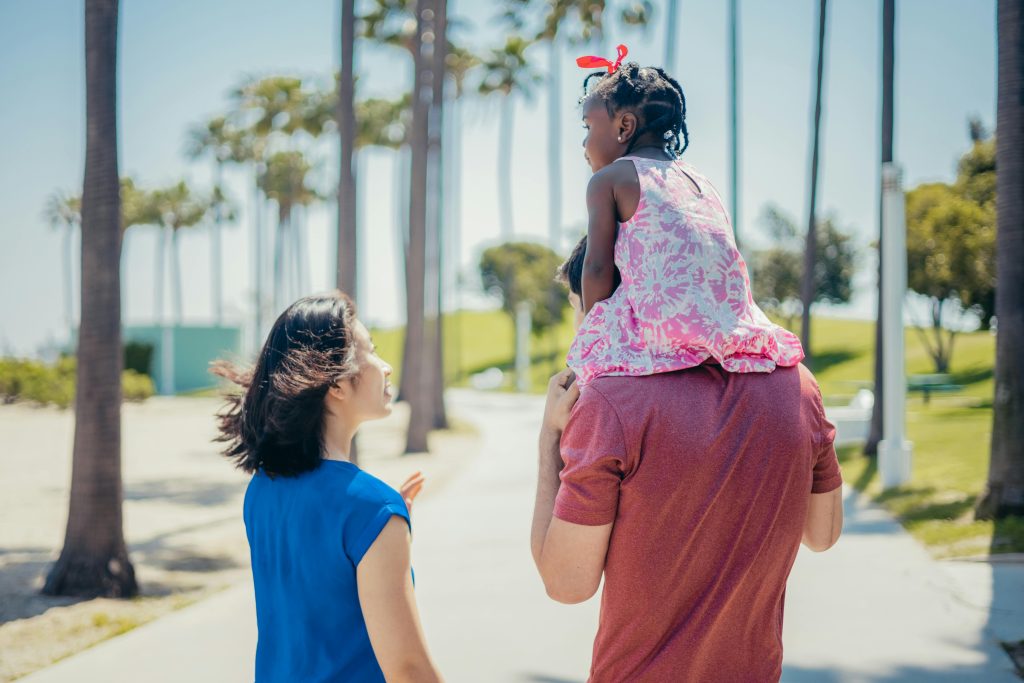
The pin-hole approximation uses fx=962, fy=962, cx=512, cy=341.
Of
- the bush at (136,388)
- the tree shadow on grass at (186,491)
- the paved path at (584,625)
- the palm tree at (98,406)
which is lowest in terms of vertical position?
the bush at (136,388)

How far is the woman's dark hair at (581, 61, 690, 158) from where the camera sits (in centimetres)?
186

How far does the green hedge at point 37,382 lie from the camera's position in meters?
37.3

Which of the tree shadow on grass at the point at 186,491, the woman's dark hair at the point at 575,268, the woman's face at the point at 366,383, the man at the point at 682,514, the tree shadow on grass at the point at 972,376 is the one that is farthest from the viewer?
the tree shadow on grass at the point at 972,376

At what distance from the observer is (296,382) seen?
6.53ft

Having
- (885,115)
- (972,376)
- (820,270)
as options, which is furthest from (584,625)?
(820,270)

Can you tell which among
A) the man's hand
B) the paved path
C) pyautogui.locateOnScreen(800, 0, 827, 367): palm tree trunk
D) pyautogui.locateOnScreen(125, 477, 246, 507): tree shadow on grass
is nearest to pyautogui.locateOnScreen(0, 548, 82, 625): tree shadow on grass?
the paved path

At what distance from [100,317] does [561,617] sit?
402 cm

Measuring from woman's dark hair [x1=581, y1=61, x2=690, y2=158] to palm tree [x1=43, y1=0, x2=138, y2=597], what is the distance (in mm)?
6189

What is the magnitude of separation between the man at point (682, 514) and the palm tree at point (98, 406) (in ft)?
20.8

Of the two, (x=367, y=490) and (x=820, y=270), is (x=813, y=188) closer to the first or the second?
(x=367, y=490)

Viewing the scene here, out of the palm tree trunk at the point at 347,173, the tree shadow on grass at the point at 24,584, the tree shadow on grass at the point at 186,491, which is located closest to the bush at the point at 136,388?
the tree shadow on grass at the point at 186,491

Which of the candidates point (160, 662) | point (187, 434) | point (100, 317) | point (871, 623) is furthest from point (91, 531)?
point (187, 434)

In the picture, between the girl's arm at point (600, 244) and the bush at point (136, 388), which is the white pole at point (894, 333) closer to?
the girl's arm at point (600, 244)

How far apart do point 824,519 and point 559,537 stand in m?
0.56
